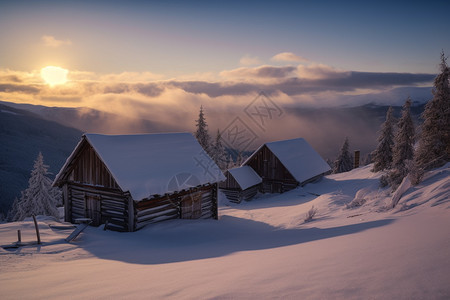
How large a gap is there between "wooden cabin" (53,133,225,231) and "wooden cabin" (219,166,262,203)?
1231 centimetres

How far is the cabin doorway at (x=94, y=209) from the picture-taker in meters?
A: 14.8

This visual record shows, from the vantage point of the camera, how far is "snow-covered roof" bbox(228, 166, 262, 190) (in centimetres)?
3002

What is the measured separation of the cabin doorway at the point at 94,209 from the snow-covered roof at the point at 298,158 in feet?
69.7

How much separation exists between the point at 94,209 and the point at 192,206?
5.82m

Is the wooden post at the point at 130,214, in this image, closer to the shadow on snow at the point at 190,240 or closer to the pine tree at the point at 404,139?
the shadow on snow at the point at 190,240

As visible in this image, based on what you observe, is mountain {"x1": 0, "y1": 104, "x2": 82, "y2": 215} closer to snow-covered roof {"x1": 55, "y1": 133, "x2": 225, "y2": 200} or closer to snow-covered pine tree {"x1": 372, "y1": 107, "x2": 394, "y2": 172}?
snow-covered roof {"x1": 55, "y1": 133, "x2": 225, "y2": 200}

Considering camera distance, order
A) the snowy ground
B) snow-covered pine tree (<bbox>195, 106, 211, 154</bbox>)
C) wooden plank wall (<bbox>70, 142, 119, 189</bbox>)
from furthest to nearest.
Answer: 1. snow-covered pine tree (<bbox>195, 106, 211, 154</bbox>)
2. wooden plank wall (<bbox>70, 142, 119, 189</bbox>)
3. the snowy ground

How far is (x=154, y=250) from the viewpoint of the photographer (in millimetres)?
9641

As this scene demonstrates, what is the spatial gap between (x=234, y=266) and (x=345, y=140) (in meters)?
46.7

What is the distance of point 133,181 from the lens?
519 inches

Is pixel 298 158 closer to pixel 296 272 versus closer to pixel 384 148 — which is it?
pixel 384 148

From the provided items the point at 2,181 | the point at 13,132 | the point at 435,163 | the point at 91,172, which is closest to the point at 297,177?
the point at 435,163

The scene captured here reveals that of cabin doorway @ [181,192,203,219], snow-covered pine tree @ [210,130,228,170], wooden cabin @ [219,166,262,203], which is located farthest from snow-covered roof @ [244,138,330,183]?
cabin doorway @ [181,192,203,219]

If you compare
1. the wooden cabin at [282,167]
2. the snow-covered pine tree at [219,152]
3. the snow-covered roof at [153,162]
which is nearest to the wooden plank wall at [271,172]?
the wooden cabin at [282,167]
